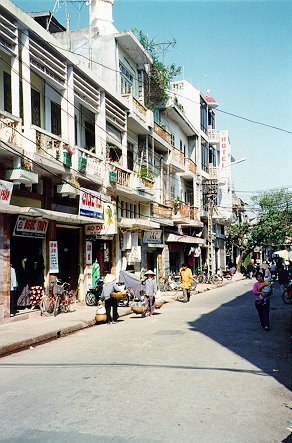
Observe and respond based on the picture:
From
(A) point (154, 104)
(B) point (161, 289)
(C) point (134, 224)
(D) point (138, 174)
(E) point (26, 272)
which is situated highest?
(A) point (154, 104)

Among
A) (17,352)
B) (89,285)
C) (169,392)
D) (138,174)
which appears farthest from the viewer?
(138,174)

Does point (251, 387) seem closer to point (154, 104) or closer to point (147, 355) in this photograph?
point (147, 355)

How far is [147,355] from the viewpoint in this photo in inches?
336

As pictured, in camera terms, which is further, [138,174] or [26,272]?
[138,174]

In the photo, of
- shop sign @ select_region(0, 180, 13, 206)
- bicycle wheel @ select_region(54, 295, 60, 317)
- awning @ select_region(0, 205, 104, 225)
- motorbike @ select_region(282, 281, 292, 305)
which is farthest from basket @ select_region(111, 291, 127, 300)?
motorbike @ select_region(282, 281, 292, 305)

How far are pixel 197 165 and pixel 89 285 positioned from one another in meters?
23.0

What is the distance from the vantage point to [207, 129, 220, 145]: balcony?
44303mm

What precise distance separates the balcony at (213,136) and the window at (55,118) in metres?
29.0

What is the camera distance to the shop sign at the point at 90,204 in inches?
663

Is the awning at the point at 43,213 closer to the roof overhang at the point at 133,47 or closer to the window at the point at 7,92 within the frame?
the window at the point at 7,92

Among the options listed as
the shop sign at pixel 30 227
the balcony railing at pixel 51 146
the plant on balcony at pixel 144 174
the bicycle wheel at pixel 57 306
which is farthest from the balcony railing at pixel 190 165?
the bicycle wheel at pixel 57 306

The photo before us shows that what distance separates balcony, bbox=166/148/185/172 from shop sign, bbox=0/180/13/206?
61.0 ft

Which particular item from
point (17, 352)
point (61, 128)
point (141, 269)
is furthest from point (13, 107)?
point (141, 269)

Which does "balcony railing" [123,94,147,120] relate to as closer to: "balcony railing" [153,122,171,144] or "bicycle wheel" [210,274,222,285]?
"balcony railing" [153,122,171,144]
